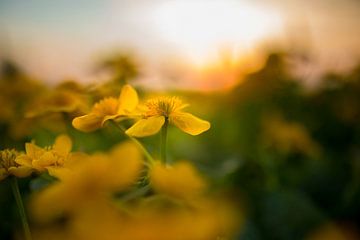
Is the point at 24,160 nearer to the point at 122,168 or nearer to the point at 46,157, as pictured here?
the point at 46,157

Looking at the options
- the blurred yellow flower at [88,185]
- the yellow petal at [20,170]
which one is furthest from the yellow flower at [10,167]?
the blurred yellow flower at [88,185]

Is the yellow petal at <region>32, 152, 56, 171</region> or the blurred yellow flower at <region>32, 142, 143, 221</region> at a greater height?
the yellow petal at <region>32, 152, 56, 171</region>

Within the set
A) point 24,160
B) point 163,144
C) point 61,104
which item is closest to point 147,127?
point 163,144

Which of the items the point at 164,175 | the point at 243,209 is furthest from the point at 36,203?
the point at 243,209

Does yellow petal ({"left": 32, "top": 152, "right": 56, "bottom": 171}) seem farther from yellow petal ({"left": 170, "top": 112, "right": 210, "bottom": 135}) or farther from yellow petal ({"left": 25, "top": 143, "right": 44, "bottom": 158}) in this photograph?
yellow petal ({"left": 170, "top": 112, "right": 210, "bottom": 135})

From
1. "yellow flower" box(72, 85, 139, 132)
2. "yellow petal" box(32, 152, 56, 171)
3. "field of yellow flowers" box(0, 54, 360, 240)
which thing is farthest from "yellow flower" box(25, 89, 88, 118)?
"yellow petal" box(32, 152, 56, 171)

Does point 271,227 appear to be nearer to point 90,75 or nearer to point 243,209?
point 243,209
